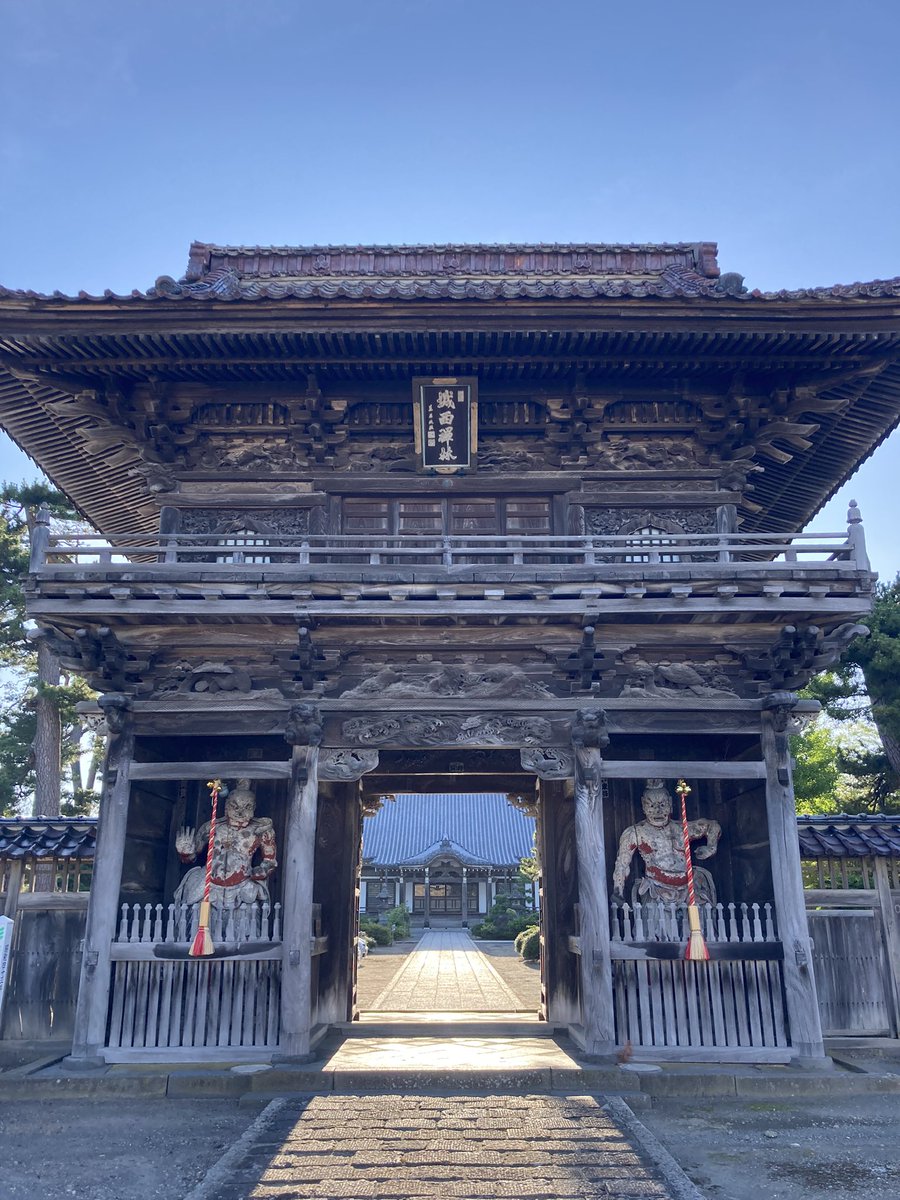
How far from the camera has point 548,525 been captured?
11891mm

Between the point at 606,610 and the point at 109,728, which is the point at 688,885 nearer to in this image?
the point at 606,610

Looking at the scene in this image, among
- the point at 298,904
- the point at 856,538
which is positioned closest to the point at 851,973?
the point at 856,538

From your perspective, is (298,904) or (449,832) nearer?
(298,904)

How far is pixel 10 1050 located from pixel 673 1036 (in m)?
8.11

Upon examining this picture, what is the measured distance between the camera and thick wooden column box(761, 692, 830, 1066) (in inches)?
386

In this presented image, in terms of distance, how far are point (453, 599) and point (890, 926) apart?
7385mm

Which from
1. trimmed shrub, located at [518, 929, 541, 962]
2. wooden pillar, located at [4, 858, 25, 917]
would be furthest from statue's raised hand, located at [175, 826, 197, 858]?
trimmed shrub, located at [518, 929, 541, 962]

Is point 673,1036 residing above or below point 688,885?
below

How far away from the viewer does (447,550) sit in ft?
33.6

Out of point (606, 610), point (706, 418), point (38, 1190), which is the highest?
point (706, 418)

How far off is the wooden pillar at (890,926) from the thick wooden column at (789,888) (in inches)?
71.2

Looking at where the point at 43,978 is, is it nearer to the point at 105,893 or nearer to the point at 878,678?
the point at 105,893

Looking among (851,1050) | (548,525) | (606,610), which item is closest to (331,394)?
(548,525)

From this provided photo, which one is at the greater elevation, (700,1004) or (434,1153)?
(700,1004)
